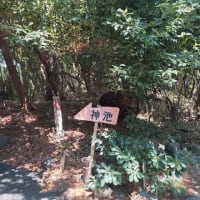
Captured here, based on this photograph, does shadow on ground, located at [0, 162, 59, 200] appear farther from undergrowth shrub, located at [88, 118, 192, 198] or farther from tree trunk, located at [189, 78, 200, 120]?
tree trunk, located at [189, 78, 200, 120]

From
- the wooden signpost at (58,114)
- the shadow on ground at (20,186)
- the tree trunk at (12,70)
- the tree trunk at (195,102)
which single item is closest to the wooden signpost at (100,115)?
the shadow on ground at (20,186)

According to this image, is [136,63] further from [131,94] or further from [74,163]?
[74,163]

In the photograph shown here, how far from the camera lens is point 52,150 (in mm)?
4277

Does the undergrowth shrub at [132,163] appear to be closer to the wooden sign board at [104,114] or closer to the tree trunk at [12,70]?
the wooden sign board at [104,114]

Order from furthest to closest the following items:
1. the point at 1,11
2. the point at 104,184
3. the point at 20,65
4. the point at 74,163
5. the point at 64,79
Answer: the point at 64,79 < the point at 20,65 < the point at 74,163 < the point at 1,11 < the point at 104,184

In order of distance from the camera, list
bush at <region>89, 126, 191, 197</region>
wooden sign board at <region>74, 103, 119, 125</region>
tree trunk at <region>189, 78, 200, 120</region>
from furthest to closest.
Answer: tree trunk at <region>189, 78, 200, 120</region> → wooden sign board at <region>74, 103, 119, 125</region> → bush at <region>89, 126, 191, 197</region>

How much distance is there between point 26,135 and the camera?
4801 mm

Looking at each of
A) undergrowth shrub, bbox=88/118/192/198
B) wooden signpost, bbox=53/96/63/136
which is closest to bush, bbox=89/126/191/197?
undergrowth shrub, bbox=88/118/192/198

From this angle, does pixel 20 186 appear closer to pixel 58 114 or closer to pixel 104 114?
pixel 58 114

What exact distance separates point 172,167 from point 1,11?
8.75 feet

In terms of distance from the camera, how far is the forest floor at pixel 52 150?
11.5 feet

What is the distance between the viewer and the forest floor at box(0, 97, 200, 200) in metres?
3.51

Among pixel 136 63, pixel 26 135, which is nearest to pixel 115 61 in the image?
pixel 136 63

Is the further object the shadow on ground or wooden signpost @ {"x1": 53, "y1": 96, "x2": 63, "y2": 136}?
wooden signpost @ {"x1": 53, "y1": 96, "x2": 63, "y2": 136}
